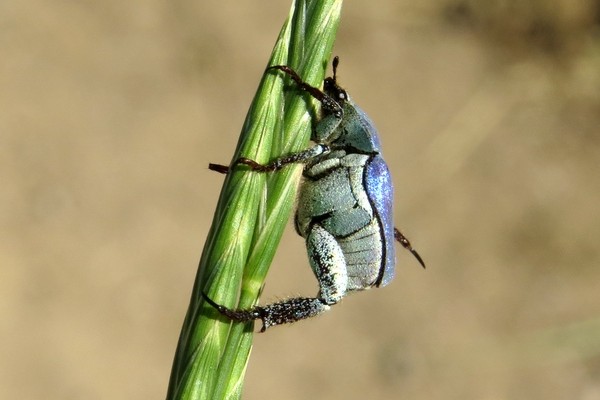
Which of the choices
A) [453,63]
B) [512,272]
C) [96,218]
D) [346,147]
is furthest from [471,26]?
[346,147]

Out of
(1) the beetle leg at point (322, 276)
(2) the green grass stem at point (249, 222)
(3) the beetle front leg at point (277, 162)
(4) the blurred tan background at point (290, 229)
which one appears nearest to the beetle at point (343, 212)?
(1) the beetle leg at point (322, 276)

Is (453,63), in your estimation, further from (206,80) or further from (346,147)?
(346,147)

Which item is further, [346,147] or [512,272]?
[512,272]

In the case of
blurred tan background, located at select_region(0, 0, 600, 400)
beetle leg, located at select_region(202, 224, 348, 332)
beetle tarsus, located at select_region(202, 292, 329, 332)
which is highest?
blurred tan background, located at select_region(0, 0, 600, 400)

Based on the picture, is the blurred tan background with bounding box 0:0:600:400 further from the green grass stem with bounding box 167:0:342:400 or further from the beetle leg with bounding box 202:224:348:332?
the green grass stem with bounding box 167:0:342:400

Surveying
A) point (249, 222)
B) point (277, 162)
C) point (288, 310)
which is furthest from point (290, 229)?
point (249, 222)

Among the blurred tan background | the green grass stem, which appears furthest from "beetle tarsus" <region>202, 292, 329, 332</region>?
the blurred tan background
